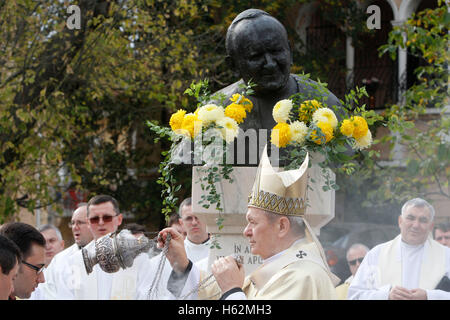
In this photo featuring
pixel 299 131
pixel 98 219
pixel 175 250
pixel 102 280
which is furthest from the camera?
pixel 98 219

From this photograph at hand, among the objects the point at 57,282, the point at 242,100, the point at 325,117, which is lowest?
the point at 57,282

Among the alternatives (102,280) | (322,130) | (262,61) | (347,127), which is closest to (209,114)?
(262,61)

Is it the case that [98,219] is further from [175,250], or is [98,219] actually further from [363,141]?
[363,141]

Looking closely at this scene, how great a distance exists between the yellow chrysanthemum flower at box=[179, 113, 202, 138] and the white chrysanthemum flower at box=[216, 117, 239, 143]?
122 millimetres

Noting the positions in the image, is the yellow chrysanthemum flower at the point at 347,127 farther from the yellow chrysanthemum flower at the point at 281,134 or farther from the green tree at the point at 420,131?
the green tree at the point at 420,131

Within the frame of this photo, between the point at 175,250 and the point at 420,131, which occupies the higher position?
the point at 420,131

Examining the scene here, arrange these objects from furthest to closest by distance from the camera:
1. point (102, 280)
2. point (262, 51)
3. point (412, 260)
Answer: point (412, 260) → point (102, 280) → point (262, 51)

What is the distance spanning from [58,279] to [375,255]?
2.29m

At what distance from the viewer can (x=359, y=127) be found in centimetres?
541

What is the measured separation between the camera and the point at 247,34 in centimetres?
560

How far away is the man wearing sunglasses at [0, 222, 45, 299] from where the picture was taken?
5.20 meters

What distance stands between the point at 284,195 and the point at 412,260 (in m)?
2.53

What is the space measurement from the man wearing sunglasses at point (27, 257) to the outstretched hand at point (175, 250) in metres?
0.85
